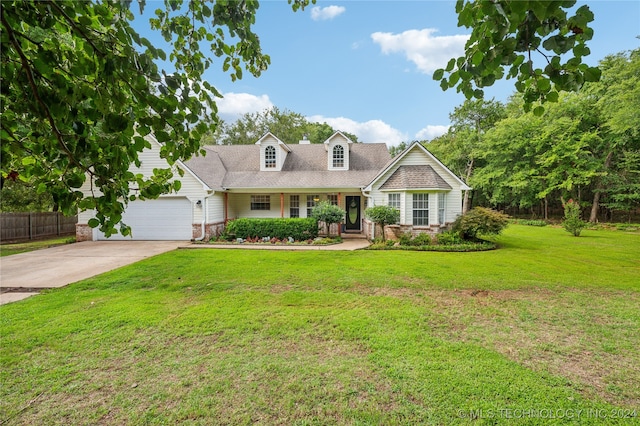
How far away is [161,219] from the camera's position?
47.6 feet

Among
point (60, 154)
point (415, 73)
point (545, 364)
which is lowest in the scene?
point (545, 364)

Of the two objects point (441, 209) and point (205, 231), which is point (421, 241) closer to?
point (441, 209)

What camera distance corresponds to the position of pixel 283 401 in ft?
9.57

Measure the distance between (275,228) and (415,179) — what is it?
23.7 ft

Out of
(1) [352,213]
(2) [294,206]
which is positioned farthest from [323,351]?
(2) [294,206]

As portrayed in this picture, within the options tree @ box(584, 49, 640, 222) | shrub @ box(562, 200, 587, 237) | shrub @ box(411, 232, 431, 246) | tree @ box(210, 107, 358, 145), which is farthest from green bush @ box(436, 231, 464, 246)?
tree @ box(210, 107, 358, 145)

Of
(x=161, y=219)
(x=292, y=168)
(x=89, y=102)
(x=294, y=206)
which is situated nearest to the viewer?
(x=89, y=102)

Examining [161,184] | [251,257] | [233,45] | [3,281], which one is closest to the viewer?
[161,184]

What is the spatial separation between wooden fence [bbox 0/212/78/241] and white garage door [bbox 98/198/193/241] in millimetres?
4273

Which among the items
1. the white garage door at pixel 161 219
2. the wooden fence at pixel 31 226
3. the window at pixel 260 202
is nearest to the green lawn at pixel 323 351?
the white garage door at pixel 161 219

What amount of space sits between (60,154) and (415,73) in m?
13.3

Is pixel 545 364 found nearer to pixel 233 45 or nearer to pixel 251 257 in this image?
pixel 233 45

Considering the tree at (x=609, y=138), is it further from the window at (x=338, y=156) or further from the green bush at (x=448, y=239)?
the window at (x=338, y=156)

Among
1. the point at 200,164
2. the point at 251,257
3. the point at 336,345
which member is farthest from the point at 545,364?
the point at 200,164
